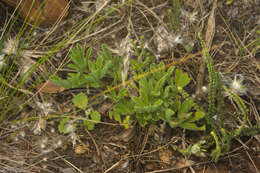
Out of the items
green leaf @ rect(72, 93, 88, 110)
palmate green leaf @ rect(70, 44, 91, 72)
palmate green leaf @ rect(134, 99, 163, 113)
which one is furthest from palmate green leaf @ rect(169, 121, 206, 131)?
palmate green leaf @ rect(70, 44, 91, 72)

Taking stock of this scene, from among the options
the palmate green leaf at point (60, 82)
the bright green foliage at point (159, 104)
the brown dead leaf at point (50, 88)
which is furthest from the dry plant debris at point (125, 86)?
the palmate green leaf at point (60, 82)

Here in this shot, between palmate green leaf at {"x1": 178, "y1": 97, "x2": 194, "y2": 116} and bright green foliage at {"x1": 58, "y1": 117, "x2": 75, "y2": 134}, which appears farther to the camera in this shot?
bright green foliage at {"x1": 58, "y1": 117, "x2": 75, "y2": 134}

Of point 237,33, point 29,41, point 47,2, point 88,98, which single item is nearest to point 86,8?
point 47,2

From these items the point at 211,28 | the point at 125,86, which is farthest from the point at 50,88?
the point at 211,28

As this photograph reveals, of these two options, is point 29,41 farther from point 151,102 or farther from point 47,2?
point 151,102

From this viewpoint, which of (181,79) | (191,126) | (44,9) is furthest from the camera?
(44,9)

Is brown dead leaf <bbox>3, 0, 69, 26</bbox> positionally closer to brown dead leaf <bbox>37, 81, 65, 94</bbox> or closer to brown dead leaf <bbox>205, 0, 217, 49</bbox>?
brown dead leaf <bbox>37, 81, 65, 94</bbox>

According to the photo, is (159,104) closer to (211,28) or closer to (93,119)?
(93,119)
